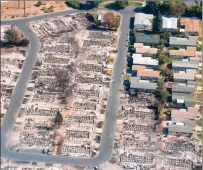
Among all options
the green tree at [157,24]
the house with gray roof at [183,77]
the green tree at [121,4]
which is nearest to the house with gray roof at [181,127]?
the house with gray roof at [183,77]

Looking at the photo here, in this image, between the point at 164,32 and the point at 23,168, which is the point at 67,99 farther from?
the point at 164,32

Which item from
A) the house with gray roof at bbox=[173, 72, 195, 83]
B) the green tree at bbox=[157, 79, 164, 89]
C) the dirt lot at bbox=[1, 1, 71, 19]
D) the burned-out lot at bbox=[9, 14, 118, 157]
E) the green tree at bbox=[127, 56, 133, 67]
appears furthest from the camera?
the dirt lot at bbox=[1, 1, 71, 19]

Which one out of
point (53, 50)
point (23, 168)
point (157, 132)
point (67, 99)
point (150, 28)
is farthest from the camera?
point (150, 28)

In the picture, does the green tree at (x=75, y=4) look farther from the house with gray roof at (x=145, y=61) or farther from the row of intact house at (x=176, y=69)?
the house with gray roof at (x=145, y=61)

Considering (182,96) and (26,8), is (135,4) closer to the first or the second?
(26,8)

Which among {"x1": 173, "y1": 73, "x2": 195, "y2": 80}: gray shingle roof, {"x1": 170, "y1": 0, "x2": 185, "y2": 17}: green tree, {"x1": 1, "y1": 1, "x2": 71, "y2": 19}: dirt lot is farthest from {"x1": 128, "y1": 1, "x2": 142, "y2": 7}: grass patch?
{"x1": 173, "y1": 73, "x2": 195, "y2": 80}: gray shingle roof

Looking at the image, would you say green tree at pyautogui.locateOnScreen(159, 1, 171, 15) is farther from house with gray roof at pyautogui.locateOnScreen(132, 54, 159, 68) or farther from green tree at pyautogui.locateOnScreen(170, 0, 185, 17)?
house with gray roof at pyautogui.locateOnScreen(132, 54, 159, 68)

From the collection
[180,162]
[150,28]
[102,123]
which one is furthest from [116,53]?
[180,162]
